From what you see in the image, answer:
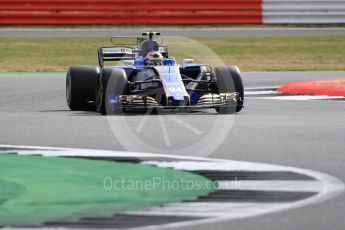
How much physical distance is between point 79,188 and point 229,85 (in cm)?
696

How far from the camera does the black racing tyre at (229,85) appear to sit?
15055 millimetres

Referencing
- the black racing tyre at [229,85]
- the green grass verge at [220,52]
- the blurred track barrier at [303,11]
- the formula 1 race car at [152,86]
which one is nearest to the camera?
the formula 1 race car at [152,86]

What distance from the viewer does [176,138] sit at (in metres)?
11.7

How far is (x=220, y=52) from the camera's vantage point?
31.7 metres

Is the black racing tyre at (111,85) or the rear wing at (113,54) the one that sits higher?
the rear wing at (113,54)

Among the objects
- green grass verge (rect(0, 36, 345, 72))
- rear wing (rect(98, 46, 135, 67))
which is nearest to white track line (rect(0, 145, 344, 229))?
rear wing (rect(98, 46, 135, 67))

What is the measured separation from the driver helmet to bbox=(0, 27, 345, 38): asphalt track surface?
18165 millimetres

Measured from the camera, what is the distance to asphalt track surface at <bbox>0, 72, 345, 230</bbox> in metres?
7.08

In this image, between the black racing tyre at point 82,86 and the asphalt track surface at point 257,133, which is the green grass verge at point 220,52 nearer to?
the asphalt track surface at point 257,133

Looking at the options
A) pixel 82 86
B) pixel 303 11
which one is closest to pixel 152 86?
pixel 82 86

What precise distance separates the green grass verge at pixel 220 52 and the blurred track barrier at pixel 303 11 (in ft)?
5.14

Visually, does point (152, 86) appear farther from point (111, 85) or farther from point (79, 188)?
point (79, 188)

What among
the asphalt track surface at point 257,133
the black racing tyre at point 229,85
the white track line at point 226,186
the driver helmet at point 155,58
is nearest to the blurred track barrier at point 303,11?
the asphalt track surface at point 257,133

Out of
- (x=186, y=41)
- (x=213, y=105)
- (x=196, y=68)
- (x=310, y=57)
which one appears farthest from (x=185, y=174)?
(x=186, y=41)
